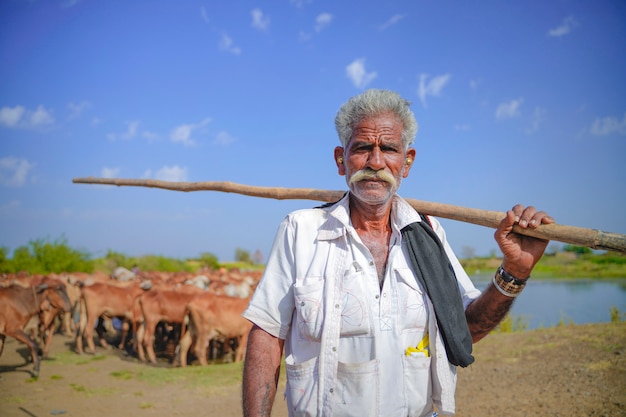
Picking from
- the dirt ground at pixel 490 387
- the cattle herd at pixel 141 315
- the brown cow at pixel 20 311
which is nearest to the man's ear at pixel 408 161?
the dirt ground at pixel 490 387

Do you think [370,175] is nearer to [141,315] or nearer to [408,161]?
[408,161]

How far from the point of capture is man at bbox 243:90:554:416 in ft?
6.54

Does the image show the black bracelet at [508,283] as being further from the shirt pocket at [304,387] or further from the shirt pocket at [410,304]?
the shirt pocket at [304,387]

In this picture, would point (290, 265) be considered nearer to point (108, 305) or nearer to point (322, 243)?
point (322, 243)

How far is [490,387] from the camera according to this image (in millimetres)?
6973

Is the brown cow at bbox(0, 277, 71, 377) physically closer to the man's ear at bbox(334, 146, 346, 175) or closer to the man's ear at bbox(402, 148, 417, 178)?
the man's ear at bbox(334, 146, 346, 175)

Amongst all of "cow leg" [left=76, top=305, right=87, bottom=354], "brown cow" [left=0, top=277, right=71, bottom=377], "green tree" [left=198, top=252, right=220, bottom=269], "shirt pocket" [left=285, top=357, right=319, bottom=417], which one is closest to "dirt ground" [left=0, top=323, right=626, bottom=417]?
"brown cow" [left=0, top=277, right=71, bottom=377]

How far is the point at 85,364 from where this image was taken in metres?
10.6

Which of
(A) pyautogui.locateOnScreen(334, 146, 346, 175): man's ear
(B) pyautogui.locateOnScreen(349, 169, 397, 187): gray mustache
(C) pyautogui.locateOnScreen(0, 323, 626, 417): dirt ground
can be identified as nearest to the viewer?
(B) pyautogui.locateOnScreen(349, 169, 397, 187): gray mustache

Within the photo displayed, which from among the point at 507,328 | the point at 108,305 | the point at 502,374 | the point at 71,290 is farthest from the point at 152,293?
the point at 507,328

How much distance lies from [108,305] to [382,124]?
39.5ft

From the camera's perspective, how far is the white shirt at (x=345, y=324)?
1.97 meters

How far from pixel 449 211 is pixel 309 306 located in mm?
1168

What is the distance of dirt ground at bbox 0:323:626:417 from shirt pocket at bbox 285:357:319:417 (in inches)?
185
